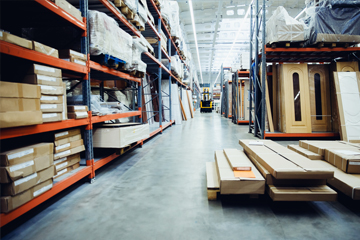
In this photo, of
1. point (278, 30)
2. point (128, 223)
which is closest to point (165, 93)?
point (278, 30)

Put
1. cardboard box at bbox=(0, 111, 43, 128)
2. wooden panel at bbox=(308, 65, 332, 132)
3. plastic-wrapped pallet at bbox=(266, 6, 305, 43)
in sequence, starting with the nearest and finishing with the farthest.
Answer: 1. cardboard box at bbox=(0, 111, 43, 128)
2. plastic-wrapped pallet at bbox=(266, 6, 305, 43)
3. wooden panel at bbox=(308, 65, 332, 132)

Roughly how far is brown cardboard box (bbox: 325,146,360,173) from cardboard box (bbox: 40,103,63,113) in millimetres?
3276

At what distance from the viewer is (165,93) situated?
912cm

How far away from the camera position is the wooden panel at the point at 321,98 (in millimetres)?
5949

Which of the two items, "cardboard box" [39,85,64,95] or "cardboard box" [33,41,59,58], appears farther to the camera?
"cardboard box" [39,85,64,95]

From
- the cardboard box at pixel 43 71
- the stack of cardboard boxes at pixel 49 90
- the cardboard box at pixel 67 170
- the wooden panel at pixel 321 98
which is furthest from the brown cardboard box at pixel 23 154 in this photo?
the wooden panel at pixel 321 98

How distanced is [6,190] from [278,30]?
6026 millimetres

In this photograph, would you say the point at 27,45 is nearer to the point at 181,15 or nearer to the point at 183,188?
the point at 183,188

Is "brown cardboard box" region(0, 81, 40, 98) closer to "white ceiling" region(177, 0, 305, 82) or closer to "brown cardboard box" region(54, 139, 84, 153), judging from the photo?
"brown cardboard box" region(54, 139, 84, 153)

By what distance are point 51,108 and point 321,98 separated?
6805 mm

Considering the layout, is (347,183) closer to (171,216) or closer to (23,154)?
(171,216)

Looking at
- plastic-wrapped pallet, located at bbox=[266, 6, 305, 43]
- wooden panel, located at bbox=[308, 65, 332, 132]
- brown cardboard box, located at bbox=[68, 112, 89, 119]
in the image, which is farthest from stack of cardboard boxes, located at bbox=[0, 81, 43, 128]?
wooden panel, located at bbox=[308, 65, 332, 132]

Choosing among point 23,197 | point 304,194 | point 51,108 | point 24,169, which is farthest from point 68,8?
point 304,194

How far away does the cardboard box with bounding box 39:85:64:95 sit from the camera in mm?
1923
